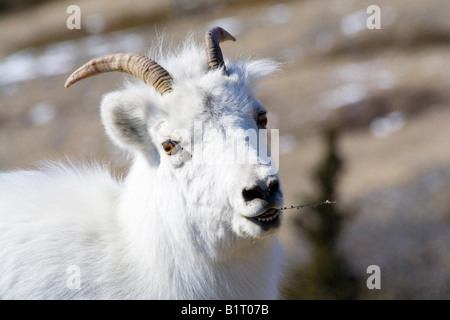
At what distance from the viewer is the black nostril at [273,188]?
484 cm

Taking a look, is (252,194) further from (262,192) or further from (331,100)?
(331,100)

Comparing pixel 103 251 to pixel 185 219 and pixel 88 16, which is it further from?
pixel 88 16

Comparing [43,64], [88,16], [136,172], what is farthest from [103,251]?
[88,16]

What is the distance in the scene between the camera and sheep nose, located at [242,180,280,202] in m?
4.83

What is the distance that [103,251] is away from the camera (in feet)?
18.4

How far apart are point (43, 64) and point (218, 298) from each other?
30690 mm

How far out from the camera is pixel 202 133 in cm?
527

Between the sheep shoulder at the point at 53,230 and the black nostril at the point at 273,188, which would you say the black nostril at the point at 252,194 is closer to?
the black nostril at the point at 273,188

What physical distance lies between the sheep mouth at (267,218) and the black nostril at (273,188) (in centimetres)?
16

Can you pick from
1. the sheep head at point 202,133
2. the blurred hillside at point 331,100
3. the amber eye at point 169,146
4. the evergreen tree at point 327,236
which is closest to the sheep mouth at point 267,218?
the sheep head at point 202,133

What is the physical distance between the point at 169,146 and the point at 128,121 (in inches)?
20.1

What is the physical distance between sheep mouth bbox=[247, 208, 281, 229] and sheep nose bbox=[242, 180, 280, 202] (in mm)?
156

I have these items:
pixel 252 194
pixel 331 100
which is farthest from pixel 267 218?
pixel 331 100

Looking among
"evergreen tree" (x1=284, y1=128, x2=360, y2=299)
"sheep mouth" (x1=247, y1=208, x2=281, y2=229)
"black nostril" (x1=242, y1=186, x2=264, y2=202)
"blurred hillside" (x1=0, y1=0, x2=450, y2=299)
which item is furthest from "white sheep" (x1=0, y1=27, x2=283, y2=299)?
"blurred hillside" (x1=0, y1=0, x2=450, y2=299)
